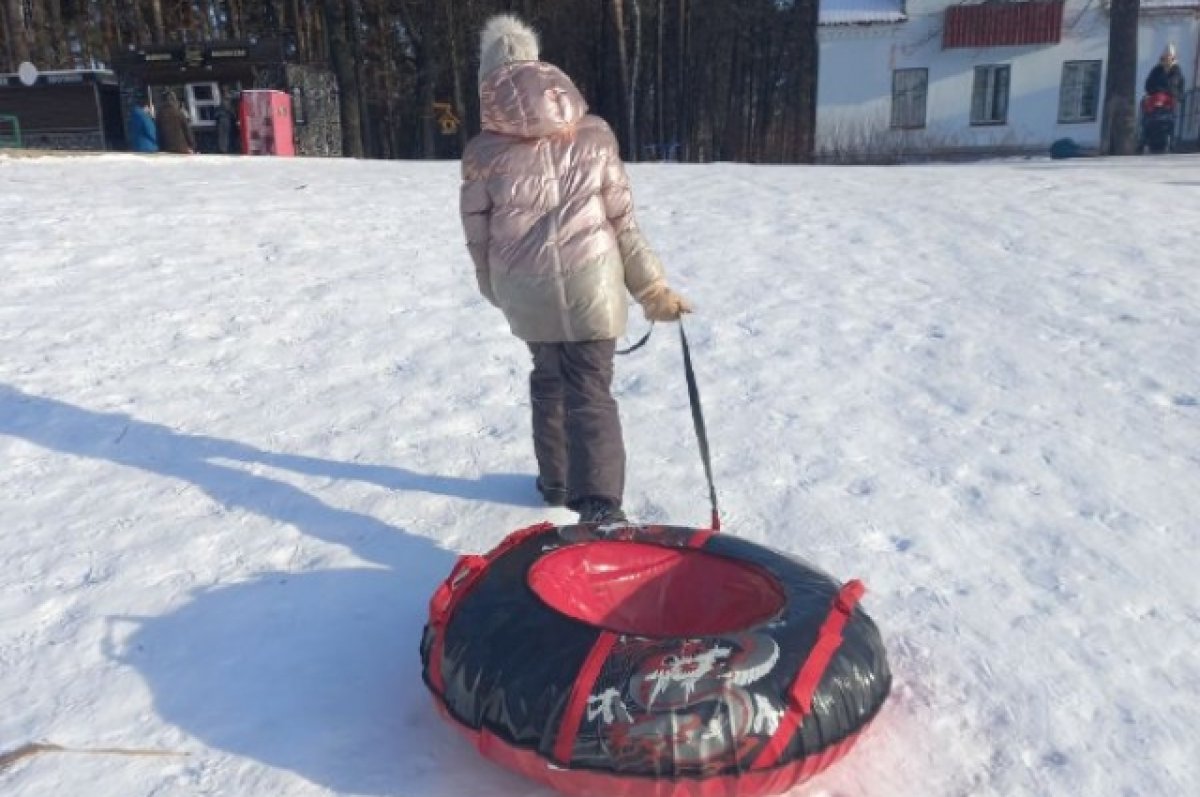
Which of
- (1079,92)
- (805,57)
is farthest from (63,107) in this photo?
(805,57)

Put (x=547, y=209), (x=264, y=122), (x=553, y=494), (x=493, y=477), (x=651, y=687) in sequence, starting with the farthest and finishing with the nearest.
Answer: (x=264, y=122) < (x=493, y=477) < (x=553, y=494) < (x=547, y=209) < (x=651, y=687)

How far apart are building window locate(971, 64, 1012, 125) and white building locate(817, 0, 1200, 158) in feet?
0.08

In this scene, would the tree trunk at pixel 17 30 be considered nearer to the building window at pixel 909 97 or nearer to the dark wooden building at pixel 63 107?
the dark wooden building at pixel 63 107

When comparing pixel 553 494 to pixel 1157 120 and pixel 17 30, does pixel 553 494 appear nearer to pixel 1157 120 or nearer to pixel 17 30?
pixel 1157 120

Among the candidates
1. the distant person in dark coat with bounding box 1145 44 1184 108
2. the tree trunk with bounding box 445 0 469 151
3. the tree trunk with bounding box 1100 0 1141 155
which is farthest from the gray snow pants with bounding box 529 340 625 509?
the tree trunk with bounding box 445 0 469 151

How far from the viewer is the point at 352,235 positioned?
A: 25.3 ft

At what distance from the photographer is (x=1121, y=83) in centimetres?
1675

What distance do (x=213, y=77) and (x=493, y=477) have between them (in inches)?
736

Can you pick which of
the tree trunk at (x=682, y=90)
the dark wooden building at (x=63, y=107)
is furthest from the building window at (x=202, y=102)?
the tree trunk at (x=682, y=90)

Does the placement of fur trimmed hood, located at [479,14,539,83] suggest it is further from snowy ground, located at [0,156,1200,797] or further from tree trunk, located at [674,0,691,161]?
tree trunk, located at [674,0,691,161]

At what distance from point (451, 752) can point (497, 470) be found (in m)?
1.65

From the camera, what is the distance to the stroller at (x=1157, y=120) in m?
16.9

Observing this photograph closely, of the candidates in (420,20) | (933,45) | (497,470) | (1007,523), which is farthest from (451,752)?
(420,20)

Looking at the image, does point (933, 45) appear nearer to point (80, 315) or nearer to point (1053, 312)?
point (1053, 312)
